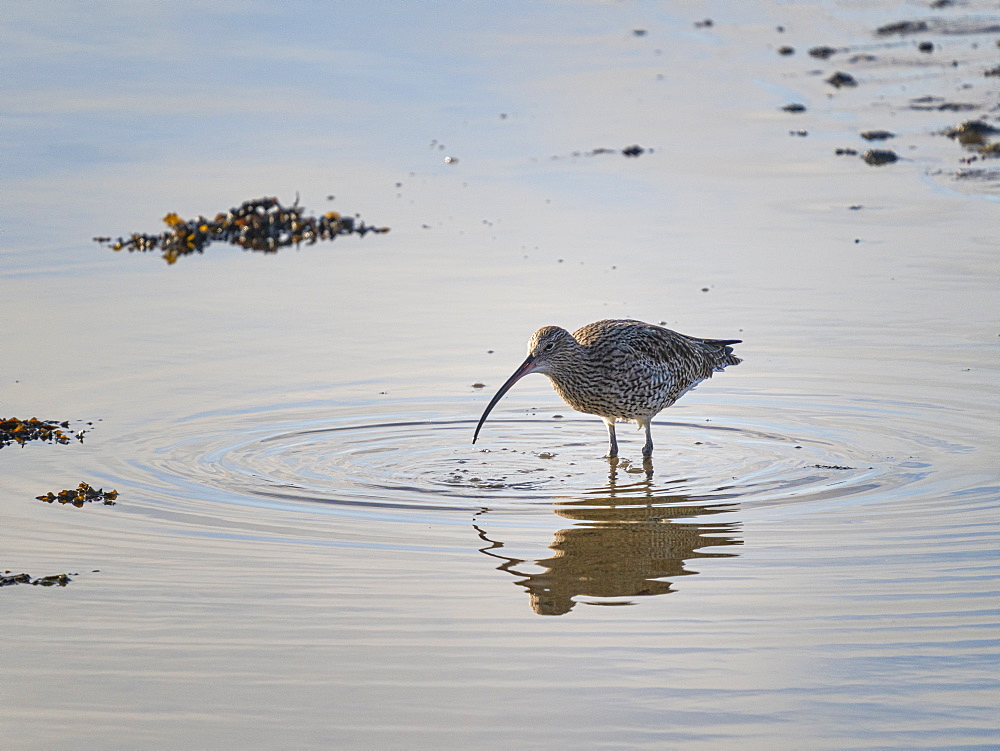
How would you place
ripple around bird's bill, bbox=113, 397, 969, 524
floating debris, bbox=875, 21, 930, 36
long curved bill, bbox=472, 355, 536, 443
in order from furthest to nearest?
floating debris, bbox=875, 21, 930, 36, long curved bill, bbox=472, 355, 536, 443, ripple around bird's bill, bbox=113, 397, 969, 524

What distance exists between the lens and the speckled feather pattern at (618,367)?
7.81 meters

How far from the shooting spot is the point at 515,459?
750 cm

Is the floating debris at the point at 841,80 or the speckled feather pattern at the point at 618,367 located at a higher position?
the floating debris at the point at 841,80

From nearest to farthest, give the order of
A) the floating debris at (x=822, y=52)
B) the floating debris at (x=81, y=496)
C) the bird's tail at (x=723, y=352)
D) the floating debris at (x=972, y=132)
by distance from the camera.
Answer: the floating debris at (x=81, y=496)
the bird's tail at (x=723, y=352)
the floating debris at (x=972, y=132)
the floating debris at (x=822, y=52)

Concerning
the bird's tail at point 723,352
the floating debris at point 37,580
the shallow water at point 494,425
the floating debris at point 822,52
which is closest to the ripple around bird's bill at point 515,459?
the shallow water at point 494,425

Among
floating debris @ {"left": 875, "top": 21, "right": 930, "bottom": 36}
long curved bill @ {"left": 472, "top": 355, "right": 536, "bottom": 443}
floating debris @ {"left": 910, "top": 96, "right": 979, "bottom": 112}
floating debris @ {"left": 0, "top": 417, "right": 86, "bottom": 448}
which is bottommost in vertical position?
floating debris @ {"left": 0, "top": 417, "right": 86, "bottom": 448}

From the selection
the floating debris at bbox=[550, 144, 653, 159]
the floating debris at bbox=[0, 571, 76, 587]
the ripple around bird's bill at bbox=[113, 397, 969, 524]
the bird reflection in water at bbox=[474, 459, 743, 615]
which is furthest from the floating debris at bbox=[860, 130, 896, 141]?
the floating debris at bbox=[0, 571, 76, 587]

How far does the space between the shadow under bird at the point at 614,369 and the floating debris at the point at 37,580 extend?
2661 mm

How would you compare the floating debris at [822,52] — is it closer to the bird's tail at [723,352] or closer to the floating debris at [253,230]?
the floating debris at [253,230]

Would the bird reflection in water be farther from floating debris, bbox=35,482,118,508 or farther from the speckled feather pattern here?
floating debris, bbox=35,482,118,508

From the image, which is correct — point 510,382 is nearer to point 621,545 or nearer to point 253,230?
point 621,545

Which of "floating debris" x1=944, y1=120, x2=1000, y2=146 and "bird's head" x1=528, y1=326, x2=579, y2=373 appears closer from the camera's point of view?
"bird's head" x1=528, y1=326, x2=579, y2=373

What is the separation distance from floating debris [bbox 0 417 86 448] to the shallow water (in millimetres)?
131

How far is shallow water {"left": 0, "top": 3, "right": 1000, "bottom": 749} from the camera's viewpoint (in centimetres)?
447
